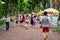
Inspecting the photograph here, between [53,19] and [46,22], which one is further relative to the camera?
[53,19]

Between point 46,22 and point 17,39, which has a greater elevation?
point 46,22

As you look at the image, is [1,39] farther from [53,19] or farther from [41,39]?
[53,19]

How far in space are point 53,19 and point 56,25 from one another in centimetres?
115

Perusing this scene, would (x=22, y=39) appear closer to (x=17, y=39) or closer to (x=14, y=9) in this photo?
(x=17, y=39)

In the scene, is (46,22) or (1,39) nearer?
(46,22)

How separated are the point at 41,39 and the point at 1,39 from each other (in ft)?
9.19

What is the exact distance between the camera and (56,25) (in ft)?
100

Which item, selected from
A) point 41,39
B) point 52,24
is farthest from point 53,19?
point 41,39

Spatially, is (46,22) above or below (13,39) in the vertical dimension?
above

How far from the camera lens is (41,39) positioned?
58.4 ft

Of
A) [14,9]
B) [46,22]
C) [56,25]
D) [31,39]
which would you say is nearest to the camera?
[46,22]

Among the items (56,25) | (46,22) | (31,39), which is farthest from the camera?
(56,25)

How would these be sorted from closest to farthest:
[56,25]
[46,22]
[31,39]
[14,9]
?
[46,22] < [31,39] < [56,25] < [14,9]

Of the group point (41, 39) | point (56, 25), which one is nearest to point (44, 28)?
point (41, 39)
